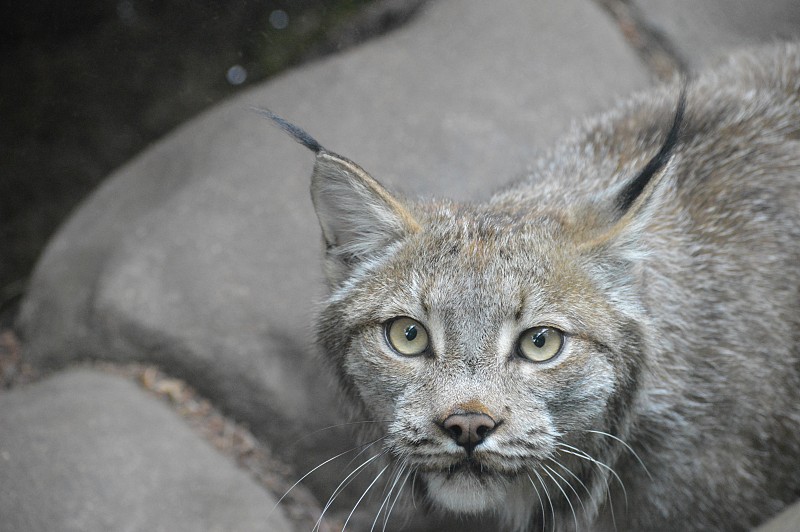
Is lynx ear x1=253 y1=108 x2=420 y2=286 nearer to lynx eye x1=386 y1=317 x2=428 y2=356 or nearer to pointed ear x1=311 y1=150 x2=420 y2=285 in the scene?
pointed ear x1=311 y1=150 x2=420 y2=285

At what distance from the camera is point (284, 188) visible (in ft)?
21.8

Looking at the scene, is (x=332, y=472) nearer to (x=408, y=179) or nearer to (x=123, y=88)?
(x=408, y=179)

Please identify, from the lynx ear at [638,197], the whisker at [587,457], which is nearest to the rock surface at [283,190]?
the whisker at [587,457]

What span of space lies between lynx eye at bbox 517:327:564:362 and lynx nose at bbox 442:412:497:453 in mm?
404

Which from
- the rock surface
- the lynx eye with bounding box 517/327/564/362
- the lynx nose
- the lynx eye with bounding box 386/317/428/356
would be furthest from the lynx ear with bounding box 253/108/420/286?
the rock surface

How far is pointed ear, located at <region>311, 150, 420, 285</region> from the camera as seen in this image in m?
4.06

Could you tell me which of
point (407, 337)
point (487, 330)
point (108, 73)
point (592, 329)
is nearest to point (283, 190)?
point (108, 73)

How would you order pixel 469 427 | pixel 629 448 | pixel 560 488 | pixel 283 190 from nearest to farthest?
pixel 469 427 < pixel 560 488 < pixel 629 448 < pixel 283 190

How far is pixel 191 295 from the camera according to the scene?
245 inches

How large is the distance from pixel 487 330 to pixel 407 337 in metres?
0.37

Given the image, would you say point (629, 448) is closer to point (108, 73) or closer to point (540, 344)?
point (540, 344)

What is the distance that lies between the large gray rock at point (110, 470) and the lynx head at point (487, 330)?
1.61 meters

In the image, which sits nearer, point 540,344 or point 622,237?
point 540,344

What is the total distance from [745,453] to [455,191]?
2.99m
